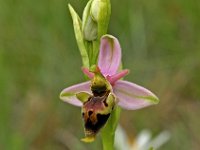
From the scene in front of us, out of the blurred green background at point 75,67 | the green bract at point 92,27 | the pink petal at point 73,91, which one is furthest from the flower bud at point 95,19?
the blurred green background at point 75,67

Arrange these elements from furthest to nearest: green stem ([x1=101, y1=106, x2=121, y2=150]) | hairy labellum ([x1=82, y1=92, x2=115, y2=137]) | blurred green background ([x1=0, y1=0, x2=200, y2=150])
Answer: blurred green background ([x1=0, y1=0, x2=200, y2=150])
green stem ([x1=101, y1=106, x2=121, y2=150])
hairy labellum ([x1=82, y1=92, x2=115, y2=137])

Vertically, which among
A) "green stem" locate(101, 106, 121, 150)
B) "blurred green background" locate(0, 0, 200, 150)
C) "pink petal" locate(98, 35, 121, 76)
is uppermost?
"pink petal" locate(98, 35, 121, 76)

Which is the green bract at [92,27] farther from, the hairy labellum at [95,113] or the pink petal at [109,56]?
the hairy labellum at [95,113]

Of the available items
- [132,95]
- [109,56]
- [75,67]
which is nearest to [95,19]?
[109,56]

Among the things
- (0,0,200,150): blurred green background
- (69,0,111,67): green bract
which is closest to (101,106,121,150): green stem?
(69,0,111,67): green bract

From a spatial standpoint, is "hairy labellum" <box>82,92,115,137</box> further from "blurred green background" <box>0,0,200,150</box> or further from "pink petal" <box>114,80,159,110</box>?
"blurred green background" <box>0,0,200,150</box>

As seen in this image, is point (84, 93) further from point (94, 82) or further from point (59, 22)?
point (59, 22)

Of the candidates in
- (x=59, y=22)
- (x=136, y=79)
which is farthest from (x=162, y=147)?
(x=59, y=22)

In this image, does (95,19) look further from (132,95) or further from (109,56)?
(132,95)
